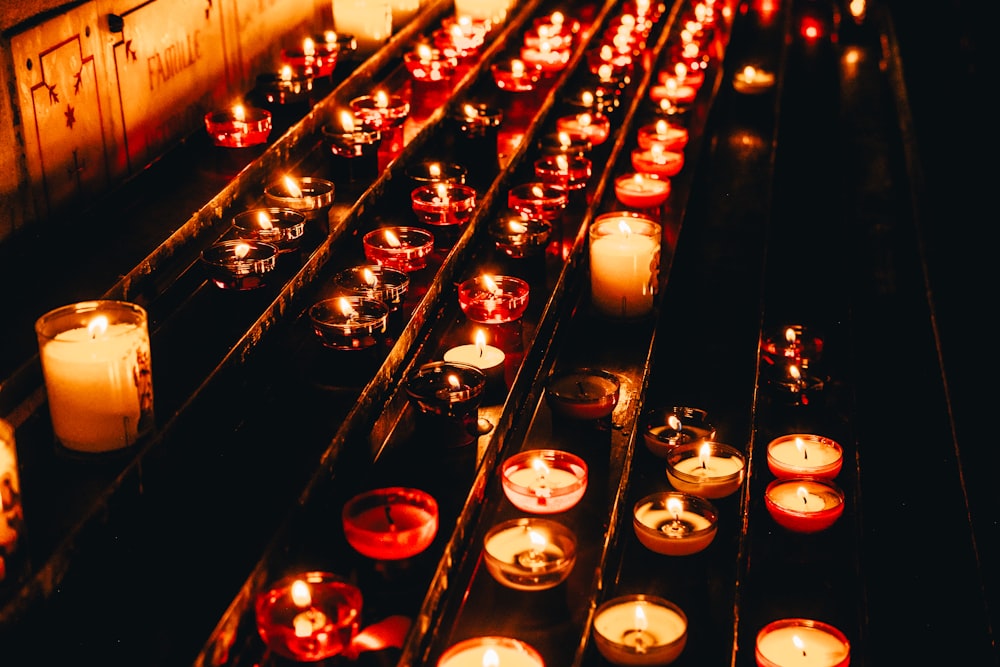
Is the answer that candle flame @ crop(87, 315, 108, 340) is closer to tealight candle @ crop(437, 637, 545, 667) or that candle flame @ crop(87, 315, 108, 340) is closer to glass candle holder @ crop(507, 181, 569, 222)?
tealight candle @ crop(437, 637, 545, 667)

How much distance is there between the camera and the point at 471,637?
1.84 meters

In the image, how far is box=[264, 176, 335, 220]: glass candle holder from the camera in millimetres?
2734

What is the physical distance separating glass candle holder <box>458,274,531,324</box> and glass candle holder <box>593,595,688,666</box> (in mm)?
772

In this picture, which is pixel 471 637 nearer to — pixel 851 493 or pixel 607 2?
pixel 851 493

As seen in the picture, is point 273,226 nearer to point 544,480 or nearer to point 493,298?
point 493,298

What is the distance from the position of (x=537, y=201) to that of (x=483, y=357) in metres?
0.81

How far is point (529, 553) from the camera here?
196 cm

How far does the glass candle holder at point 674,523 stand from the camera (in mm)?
2180

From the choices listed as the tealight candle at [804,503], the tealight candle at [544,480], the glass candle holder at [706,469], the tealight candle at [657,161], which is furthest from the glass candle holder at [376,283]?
the tealight candle at [657,161]

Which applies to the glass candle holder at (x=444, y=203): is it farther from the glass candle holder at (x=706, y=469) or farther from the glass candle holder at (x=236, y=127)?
the glass candle holder at (x=706, y=469)

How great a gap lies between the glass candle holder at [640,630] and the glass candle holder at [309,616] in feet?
1.50

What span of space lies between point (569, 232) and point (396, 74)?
1.20m

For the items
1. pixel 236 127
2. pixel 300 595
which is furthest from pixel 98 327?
pixel 236 127

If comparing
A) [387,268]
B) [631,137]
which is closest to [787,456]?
[387,268]
